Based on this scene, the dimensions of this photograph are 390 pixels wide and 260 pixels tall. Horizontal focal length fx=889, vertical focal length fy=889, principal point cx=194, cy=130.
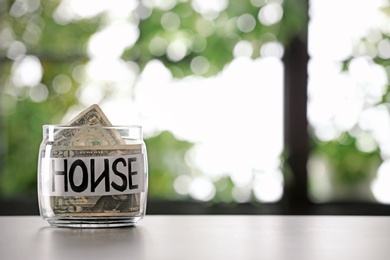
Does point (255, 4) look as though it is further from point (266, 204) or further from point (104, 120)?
point (104, 120)

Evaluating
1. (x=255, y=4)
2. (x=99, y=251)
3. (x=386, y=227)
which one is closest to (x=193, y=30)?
(x=255, y=4)

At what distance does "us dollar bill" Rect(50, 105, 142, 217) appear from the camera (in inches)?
44.4

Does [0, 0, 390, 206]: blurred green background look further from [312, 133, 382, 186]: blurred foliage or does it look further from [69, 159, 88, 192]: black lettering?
[69, 159, 88, 192]: black lettering

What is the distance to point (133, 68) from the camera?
13.0 feet

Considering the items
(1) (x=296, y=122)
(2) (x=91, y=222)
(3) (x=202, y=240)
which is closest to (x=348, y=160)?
(1) (x=296, y=122)

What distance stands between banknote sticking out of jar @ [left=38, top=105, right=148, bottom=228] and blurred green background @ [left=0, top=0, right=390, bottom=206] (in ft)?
9.17

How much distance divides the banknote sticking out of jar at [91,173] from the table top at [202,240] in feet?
0.09

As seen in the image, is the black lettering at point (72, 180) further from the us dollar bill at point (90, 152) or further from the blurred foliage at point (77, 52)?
the blurred foliage at point (77, 52)

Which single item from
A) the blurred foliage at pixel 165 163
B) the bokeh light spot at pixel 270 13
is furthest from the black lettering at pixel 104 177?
the bokeh light spot at pixel 270 13

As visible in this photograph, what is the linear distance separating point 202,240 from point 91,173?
0.70ft

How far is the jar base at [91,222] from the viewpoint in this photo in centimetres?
114

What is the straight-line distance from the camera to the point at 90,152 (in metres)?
1.13

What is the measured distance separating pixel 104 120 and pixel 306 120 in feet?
9.61

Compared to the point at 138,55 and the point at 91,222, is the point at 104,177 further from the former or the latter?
the point at 138,55
